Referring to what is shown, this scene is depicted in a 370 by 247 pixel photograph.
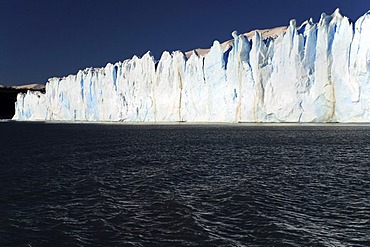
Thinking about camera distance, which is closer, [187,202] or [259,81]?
[187,202]

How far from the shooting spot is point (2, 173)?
1603cm

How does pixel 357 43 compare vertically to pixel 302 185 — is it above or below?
above

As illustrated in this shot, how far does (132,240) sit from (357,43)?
4189cm

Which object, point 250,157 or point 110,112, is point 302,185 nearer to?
point 250,157

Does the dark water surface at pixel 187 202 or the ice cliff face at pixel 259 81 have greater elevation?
the ice cliff face at pixel 259 81

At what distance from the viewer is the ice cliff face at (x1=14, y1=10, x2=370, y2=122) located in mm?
42625

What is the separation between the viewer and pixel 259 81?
4972 cm

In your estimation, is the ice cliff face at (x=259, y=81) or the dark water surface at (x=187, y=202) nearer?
the dark water surface at (x=187, y=202)

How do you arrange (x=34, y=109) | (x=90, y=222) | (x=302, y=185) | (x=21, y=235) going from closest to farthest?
(x=21, y=235)
(x=90, y=222)
(x=302, y=185)
(x=34, y=109)

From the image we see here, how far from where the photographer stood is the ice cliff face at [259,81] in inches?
1678

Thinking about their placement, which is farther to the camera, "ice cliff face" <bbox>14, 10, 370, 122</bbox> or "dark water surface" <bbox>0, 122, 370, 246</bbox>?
"ice cliff face" <bbox>14, 10, 370, 122</bbox>

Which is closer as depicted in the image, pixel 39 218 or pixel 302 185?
pixel 39 218

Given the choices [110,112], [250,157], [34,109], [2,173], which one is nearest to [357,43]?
[250,157]

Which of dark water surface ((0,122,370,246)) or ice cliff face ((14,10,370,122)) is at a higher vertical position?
ice cliff face ((14,10,370,122))
